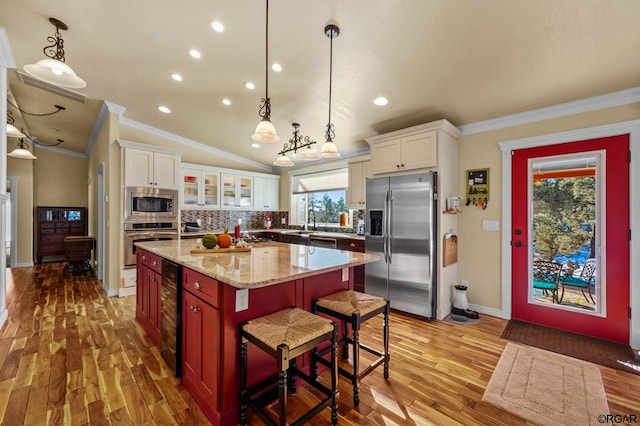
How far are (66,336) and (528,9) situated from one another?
15.6 ft

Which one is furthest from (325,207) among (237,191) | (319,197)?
(237,191)

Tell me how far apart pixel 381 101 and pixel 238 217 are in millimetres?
4141

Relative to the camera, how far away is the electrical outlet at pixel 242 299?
1.63m

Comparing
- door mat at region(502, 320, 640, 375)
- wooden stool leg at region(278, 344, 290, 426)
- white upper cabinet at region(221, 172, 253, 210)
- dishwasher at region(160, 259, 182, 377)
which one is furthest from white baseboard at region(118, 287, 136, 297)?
door mat at region(502, 320, 640, 375)

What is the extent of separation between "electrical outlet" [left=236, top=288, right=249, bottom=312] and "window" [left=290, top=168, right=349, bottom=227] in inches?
141

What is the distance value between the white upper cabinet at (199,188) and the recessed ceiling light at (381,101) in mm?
3637

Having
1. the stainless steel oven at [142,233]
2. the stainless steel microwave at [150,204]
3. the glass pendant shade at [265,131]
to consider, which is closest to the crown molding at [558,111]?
the glass pendant shade at [265,131]

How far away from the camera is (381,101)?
10.4ft

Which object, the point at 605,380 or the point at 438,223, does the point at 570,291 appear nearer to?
the point at 605,380

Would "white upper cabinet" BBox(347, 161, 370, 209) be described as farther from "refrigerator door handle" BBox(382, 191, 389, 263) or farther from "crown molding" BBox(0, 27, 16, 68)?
"crown molding" BBox(0, 27, 16, 68)

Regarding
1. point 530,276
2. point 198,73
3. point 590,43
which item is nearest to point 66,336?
point 198,73

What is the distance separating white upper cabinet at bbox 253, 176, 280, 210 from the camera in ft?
20.2

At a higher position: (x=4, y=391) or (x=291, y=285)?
(x=291, y=285)

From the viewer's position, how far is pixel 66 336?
2.81 metres
